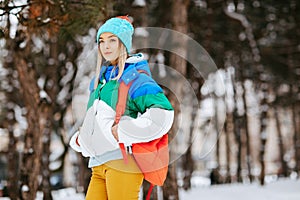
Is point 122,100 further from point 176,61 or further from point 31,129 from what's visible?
point 176,61

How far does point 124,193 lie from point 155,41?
18.1 ft

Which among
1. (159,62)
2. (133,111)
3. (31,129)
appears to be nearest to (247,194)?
(159,62)

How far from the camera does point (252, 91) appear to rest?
19.6 metres

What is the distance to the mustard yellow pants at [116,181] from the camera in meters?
2.72

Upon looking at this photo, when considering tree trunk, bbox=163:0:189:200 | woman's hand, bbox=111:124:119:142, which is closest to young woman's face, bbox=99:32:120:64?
woman's hand, bbox=111:124:119:142

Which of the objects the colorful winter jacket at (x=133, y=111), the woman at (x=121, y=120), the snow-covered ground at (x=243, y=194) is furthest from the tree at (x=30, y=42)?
the snow-covered ground at (x=243, y=194)

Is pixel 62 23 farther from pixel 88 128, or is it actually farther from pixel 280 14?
pixel 280 14

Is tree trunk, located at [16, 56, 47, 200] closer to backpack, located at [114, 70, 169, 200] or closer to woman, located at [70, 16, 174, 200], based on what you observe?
woman, located at [70, 16, 174, 200]

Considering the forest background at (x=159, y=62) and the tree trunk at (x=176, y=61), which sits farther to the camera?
the tree trunk at (x=176, y=61)

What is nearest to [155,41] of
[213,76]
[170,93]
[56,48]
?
[170,93]

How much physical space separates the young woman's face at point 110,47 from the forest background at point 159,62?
1.68 feet

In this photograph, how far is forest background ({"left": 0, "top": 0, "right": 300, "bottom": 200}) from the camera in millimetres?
5371

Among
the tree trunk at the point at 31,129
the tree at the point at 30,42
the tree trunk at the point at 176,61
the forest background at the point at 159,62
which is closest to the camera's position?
the tree at the point at 30,42

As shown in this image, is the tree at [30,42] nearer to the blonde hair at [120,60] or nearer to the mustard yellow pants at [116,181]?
the blonde hair at [120,60]
